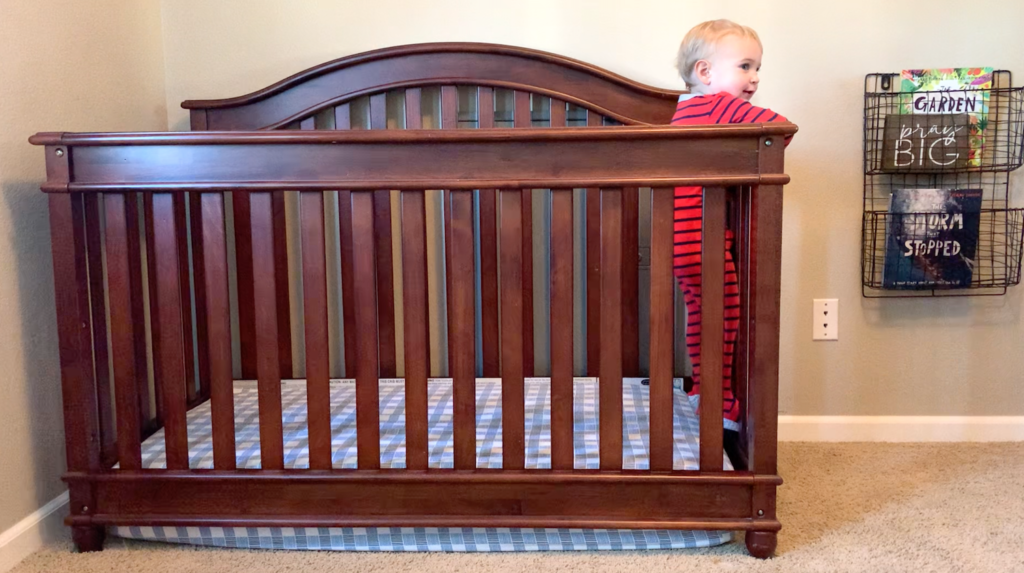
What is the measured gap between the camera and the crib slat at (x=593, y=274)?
1.63 m

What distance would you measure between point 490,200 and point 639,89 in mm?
399

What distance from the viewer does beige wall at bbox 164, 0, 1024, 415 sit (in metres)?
1.64

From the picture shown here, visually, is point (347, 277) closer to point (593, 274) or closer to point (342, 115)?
point (342, 115)

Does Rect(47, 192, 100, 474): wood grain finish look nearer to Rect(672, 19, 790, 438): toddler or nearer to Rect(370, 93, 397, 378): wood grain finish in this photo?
Rect(370, 93, 397, 378): wood grain finish

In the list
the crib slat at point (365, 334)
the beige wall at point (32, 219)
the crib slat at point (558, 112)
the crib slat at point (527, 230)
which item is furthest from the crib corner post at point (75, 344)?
the crib slat at point (558, 112)

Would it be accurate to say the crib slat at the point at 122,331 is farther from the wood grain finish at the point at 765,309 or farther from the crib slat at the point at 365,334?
the wood grain finish at the point at 765,309

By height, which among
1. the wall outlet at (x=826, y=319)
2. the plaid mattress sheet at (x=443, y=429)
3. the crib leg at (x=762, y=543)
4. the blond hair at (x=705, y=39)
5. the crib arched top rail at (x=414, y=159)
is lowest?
the crib leg at (x=762, y=543)

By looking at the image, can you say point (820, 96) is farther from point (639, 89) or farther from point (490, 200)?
point (490, 200)

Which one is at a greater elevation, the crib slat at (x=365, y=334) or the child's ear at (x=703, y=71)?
the child's ear at (x=703, y=71)

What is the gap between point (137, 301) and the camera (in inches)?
50.2

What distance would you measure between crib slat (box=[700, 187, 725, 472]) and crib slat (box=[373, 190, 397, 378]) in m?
0.73

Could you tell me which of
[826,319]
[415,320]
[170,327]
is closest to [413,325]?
[415,320]

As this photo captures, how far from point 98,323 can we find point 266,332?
280mm

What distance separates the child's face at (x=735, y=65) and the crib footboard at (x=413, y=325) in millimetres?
355
